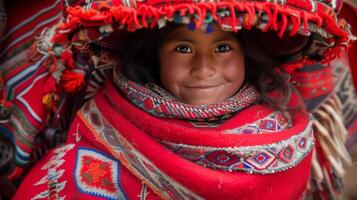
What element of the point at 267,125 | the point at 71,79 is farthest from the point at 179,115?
the point at 71,79

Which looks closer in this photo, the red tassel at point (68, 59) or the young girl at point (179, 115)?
the young girl at point (179, 115)

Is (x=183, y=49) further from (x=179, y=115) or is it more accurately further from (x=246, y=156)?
(x=246, y=156)

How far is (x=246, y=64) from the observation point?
5.12 ft

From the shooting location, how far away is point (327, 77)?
1775mm

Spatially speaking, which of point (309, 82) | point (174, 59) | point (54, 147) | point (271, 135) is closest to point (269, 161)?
point (271, 135)

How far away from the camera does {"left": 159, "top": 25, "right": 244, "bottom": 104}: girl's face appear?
1353 mm

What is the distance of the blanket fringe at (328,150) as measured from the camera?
5.82ft

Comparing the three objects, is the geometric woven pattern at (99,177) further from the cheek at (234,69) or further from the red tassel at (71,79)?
the cheek at (234,69)

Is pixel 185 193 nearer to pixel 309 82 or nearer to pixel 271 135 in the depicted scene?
pixel 271 135

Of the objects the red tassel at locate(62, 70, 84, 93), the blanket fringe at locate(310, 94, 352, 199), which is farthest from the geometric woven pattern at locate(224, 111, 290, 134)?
the red tassel at locate(62, 70, 84, 93)

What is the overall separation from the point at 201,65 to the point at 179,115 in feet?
0.44

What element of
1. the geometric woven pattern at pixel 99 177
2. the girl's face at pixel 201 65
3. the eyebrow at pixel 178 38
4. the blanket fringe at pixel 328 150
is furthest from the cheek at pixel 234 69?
the blanket fringe at pixel 328 150

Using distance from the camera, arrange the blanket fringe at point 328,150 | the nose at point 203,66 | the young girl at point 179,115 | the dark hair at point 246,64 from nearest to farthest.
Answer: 1. the young girl at point 179,115
2. the nose at point 203,66
3. the dark hair at point 246,64
4. the blanket fringe at point 328,150

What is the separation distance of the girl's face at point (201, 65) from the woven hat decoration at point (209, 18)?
0.13 metres
